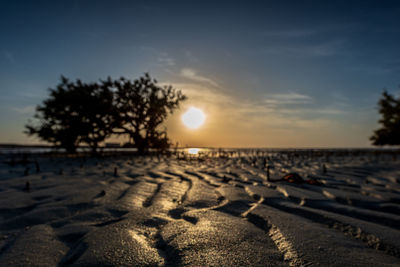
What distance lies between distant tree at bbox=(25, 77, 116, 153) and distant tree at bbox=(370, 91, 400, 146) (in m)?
34.4

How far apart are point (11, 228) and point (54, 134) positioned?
16.5 m

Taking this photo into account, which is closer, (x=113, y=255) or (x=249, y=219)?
(x=113, y=255)

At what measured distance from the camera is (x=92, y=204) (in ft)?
13.1

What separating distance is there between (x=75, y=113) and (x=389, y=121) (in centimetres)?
3836

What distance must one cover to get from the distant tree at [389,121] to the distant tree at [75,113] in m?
34.4

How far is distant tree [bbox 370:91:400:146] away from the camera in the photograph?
27562 millimetres

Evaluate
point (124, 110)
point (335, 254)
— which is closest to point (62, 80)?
point (124, 110)

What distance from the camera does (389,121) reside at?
1138 inches

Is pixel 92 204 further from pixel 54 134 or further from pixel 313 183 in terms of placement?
pixel 54 134

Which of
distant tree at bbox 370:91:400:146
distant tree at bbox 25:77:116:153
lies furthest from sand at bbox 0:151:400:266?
distant tree at bbox 370:91:400:146

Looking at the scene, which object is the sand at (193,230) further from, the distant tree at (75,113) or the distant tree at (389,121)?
the distant tree at (389,121)

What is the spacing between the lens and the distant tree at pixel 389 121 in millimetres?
27562

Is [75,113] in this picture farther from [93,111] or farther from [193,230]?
[193,230]

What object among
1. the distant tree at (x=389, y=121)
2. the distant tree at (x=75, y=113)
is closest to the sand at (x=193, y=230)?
the distant tree at (x=75, y=113)
